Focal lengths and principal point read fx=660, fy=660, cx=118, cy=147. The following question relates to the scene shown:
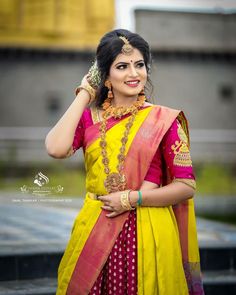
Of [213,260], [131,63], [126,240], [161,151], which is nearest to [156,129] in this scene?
[161,151]

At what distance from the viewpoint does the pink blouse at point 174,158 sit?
105 inches

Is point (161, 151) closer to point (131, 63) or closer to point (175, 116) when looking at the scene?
point (175, 116)

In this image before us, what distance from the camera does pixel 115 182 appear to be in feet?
8.71

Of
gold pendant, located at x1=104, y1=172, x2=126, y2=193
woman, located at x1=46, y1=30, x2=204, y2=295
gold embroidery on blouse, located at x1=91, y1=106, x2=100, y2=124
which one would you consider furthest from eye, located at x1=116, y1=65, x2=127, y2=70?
gold pendant, located at x1=104, y1=172, x2=126, y2=193

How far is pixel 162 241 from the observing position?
266 cm

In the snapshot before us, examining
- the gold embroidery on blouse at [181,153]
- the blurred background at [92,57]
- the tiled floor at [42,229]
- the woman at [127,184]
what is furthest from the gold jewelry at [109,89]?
the blurred background at [92,57]

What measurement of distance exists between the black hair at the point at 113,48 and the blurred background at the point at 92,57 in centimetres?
1426

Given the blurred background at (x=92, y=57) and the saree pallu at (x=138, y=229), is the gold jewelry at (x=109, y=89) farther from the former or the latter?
the blurred background at (x=92, y=57)

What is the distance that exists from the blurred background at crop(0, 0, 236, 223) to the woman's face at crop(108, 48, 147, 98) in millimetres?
14303

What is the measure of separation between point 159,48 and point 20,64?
406 cm

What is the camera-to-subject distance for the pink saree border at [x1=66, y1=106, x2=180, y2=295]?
2.67 m

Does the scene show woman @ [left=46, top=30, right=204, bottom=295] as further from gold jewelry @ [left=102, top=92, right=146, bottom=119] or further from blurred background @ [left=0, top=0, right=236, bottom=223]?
blurred background @ [left=0, top=0, right=236, bottom=223]

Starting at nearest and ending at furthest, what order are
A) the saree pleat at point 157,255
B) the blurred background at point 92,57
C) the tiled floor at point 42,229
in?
the saree pleat at point 157,255
the tiled floor at point 42,229
the blurred background at point 92,57

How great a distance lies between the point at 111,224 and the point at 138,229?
0.37ft
